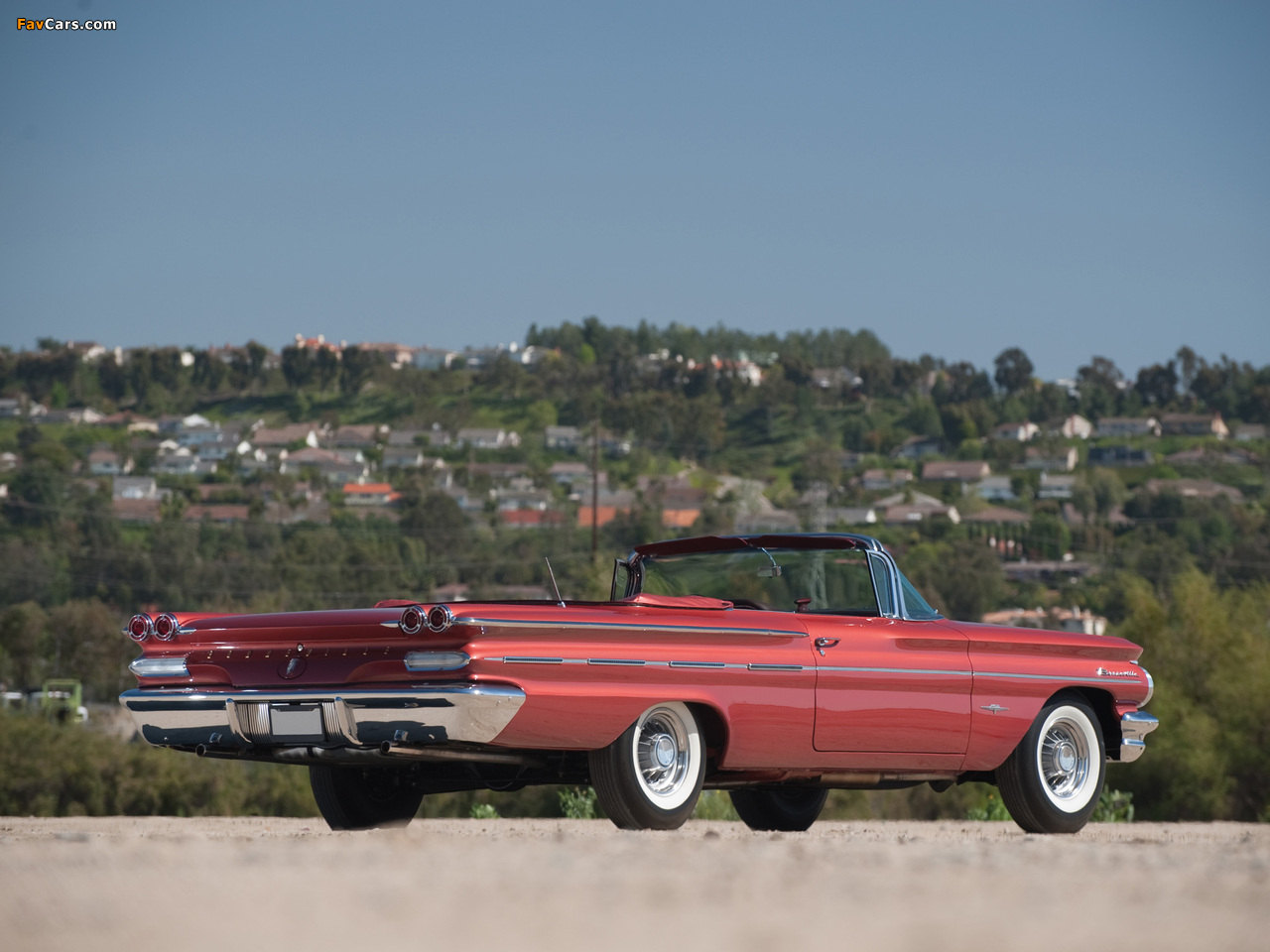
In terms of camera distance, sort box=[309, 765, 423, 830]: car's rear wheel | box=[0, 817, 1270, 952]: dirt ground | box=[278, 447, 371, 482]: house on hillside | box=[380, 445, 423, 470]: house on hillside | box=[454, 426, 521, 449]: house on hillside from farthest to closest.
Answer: box=[454, 426, 521, 449]: house on hillside, box=[380, 445, 423, 470]: house on hillside, box=[278, 447, 371, 482]: house on hillside, box=[309, 765, 423, 830]: car's rear wheel, box=[0, 817, 1270, 952]: dirt ground

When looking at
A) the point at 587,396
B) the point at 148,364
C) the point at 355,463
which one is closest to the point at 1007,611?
the point at 355,463

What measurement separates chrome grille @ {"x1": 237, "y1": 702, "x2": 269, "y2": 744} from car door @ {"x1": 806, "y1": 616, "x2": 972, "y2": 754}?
262cm

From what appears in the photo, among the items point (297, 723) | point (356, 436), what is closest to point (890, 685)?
point (297, 723)

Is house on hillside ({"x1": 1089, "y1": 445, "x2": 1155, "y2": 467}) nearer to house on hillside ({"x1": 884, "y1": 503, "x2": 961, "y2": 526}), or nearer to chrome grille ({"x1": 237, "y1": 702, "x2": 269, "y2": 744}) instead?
house on hillside ({"x1": 884, "y1": 503, "x2": 961, "y2": 526})

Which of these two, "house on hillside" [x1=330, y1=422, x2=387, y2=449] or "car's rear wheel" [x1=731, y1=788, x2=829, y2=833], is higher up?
"house on hillside" [x1=330, y1=422, x2=387, y2=449]

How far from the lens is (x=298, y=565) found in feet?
296

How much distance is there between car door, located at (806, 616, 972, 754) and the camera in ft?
27.1

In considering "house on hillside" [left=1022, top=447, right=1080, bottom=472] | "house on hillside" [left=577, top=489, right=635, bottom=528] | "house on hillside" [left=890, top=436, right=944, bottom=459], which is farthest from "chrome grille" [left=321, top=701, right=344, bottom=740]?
"house on hillside" [left=890, top=436, right=944, bottom=459]

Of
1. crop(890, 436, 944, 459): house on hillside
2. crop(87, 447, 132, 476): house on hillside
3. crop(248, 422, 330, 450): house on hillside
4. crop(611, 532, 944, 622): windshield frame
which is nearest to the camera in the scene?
crop(611, 532, 944, 622): windshield frame

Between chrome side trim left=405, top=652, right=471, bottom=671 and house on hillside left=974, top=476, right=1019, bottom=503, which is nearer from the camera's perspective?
chrome side trim left=405, top=652, right=471, bottom=671

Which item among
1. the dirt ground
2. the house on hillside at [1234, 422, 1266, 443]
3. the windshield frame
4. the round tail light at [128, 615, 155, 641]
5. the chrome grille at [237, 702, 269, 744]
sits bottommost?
the dirt ground

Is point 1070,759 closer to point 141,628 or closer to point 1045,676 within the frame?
point 1045,676

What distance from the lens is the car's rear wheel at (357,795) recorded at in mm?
8836

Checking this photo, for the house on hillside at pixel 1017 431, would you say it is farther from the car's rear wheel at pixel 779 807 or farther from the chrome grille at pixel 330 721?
the chrome grille at pixel 330 721
